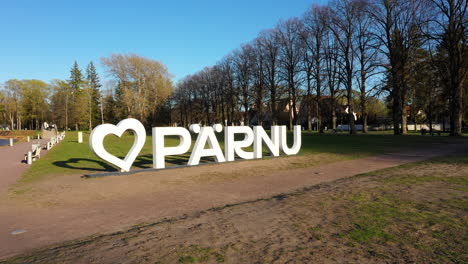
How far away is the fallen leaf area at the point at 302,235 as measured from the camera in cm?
353

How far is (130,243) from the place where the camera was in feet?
13.7

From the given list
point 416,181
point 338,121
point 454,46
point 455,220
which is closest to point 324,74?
point 454,46

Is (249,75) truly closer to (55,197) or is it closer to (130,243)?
(55,197)

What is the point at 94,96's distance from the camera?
253 feet

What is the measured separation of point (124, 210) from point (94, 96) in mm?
80132

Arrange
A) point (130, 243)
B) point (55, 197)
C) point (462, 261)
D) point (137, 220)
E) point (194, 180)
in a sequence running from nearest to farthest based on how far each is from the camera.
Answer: point (462, 261)
point (130, 243)
point (137, 220)
point (55, 197)
point (194, 180)

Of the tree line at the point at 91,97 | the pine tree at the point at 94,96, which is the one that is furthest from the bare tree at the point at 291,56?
the pine tree at the point at 94,96

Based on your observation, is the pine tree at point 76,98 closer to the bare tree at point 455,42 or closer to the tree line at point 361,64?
the tree line at point 361,64

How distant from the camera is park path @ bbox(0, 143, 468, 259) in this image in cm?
501

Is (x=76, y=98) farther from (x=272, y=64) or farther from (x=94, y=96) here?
(x=272, y=64)

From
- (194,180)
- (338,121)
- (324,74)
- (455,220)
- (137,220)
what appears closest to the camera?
(455,220)

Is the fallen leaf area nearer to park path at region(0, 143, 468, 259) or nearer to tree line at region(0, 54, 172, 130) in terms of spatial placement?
park path at region(0, 143, 468, 259)

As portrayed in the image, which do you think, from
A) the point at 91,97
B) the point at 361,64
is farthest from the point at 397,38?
the point at 91,97

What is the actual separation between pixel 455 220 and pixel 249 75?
148 feet
